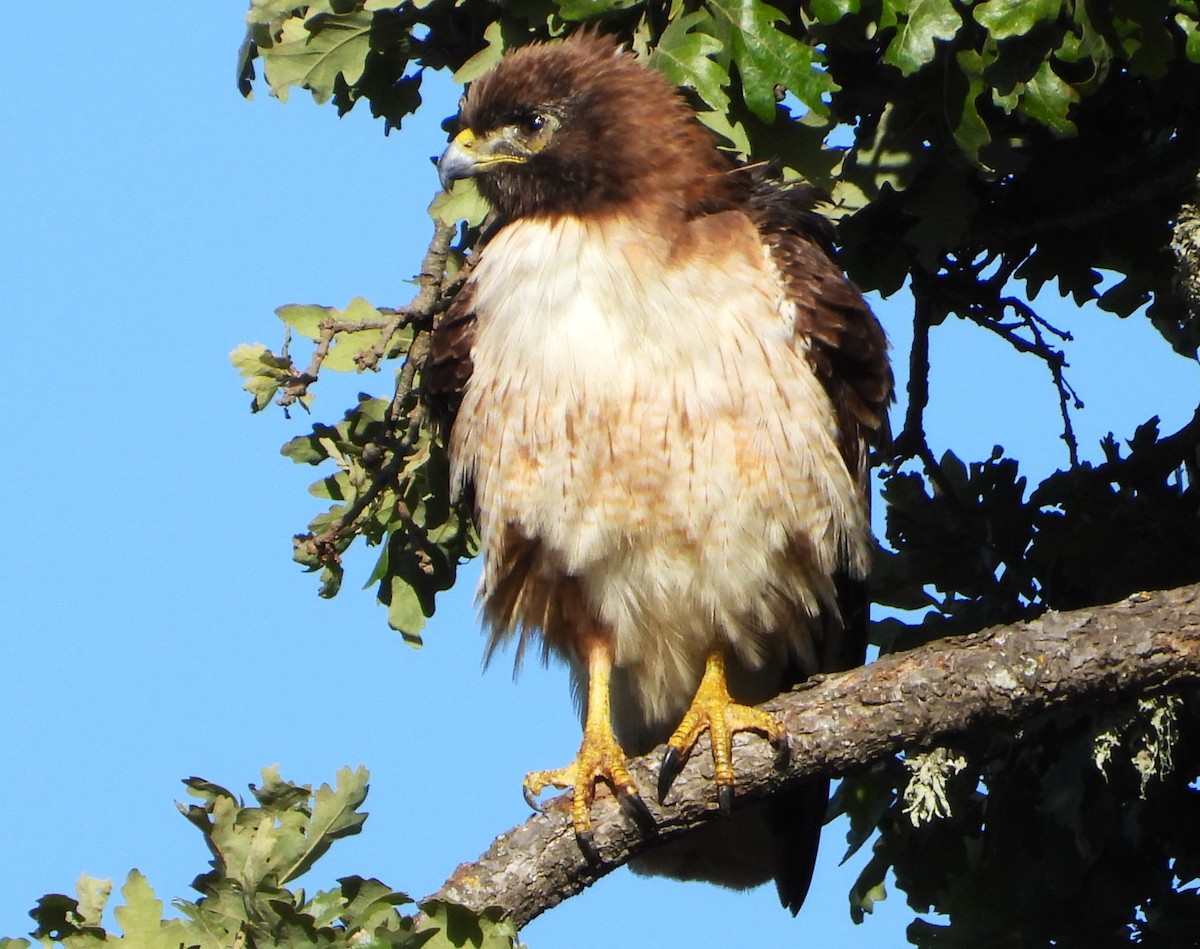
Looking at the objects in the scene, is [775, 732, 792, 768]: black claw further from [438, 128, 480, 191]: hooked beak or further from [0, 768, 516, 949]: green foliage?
[438, 128, 480, 191]: hooked beak

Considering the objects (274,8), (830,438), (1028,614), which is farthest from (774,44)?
(1028,614)

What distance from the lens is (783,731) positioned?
4352 millimetres

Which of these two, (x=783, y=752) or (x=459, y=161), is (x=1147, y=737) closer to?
(x=783, y=752)

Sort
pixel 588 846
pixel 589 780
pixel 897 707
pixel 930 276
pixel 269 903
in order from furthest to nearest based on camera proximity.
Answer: pixel 930 276 → pixel 589 780 → pixel 588 846 → pixel 897 707 → pixel 269 903

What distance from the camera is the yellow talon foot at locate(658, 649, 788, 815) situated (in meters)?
4.37

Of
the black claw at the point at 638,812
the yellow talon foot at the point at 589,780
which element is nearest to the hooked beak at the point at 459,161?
the yellow talon foot at the point at 589,780

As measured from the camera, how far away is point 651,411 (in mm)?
4555

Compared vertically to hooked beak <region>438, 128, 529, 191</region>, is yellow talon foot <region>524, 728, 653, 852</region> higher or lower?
lower

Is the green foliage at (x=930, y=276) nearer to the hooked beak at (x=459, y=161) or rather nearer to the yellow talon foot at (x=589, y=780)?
the hooked beak at (x=459, y=161)

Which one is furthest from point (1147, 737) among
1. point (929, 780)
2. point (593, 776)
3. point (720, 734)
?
point (593, 776)

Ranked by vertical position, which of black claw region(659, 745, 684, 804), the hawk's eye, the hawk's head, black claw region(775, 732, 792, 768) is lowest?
black claw region(775, 732, 792, 768)

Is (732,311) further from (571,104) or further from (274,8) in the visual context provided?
(274,8)

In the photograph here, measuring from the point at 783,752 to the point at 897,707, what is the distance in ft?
1.04

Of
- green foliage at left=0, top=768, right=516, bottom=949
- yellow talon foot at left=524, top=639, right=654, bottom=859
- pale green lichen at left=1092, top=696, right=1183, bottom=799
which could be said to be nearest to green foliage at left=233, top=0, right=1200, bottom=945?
pale green lichen at left=1092, top=696, right=1183, bottom=799
